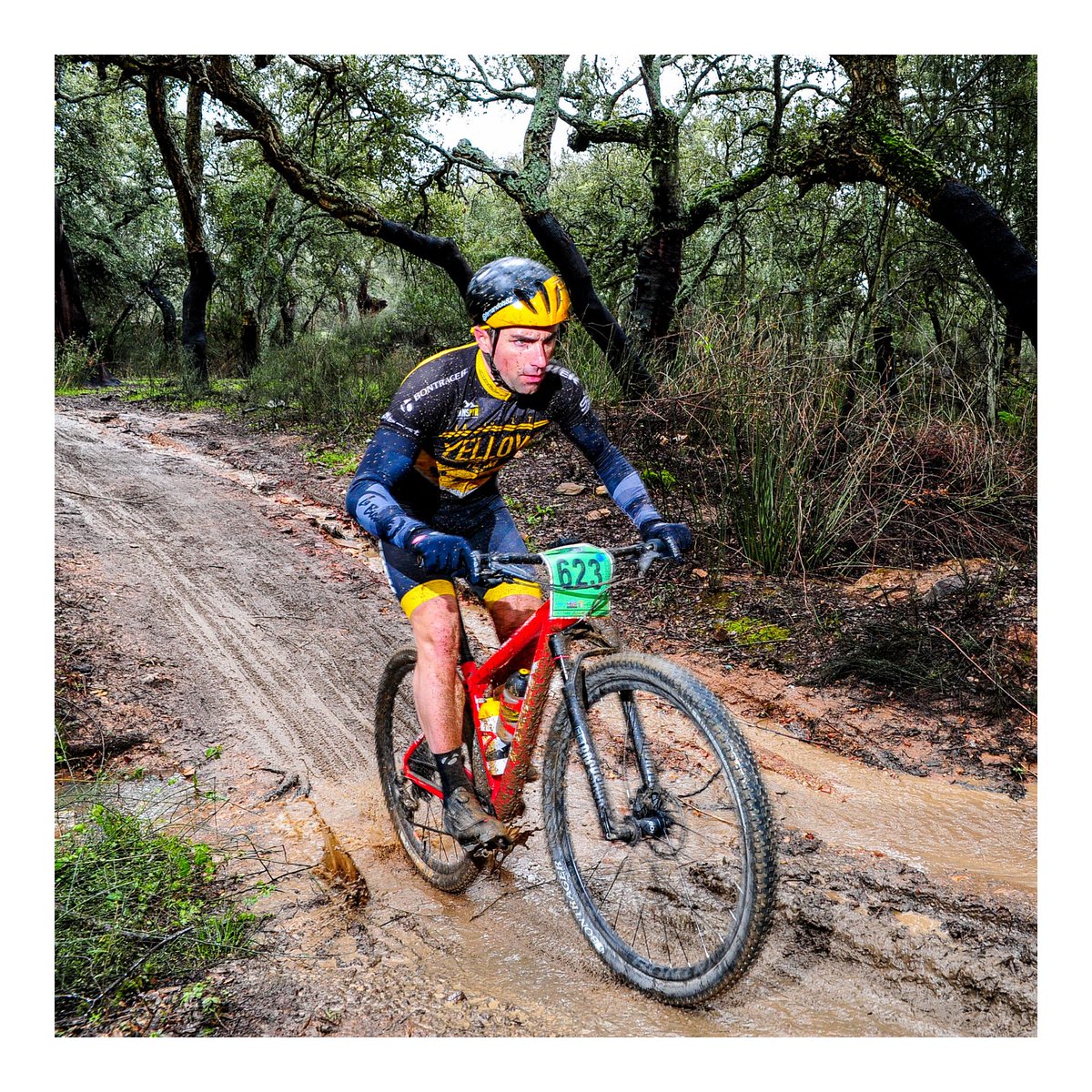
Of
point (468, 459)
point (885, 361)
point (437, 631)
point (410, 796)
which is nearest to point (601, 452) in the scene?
point (468, 459)

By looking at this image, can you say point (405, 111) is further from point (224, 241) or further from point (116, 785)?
point (224, 241)

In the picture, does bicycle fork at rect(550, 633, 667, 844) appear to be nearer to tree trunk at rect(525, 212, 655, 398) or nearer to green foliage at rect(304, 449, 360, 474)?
tree trunk at rect(525, 212, 655, 398)

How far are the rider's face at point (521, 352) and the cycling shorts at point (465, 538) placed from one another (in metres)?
0.55

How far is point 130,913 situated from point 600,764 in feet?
4.51

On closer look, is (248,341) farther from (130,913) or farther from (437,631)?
(130,913)

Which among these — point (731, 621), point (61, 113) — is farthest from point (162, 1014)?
point (61, 113)

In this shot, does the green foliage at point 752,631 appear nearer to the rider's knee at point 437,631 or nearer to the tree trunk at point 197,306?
the rider's knee at point 437,631

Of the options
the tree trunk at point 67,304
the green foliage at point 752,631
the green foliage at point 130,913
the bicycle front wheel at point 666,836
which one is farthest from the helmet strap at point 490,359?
the tree trunk at point 67,304

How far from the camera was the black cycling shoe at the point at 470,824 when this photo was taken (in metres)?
2.29

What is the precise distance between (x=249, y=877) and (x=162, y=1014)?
0.60 m

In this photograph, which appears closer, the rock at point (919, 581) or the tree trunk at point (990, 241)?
the rock at point (919, 581)

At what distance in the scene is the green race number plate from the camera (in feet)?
6.52

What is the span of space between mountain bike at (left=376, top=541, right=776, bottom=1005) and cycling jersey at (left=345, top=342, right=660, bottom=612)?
0.38m

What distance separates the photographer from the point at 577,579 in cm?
200
